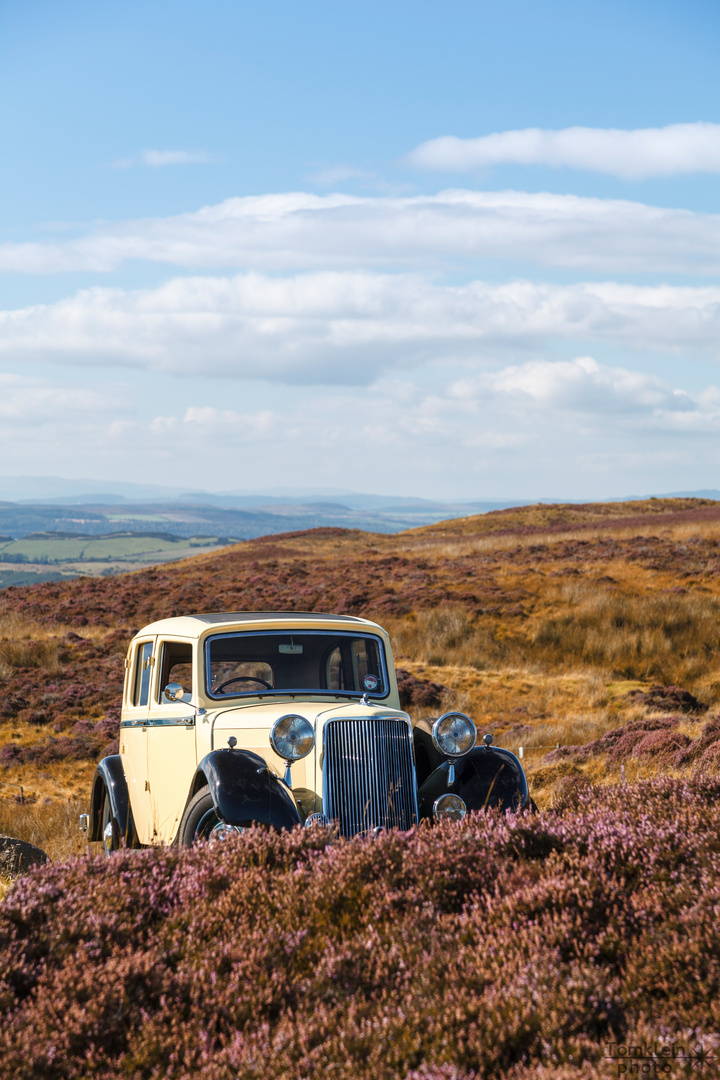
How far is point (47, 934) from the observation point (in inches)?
149

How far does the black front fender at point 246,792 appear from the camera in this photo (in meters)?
5.25

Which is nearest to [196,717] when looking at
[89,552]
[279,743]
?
[279,743]

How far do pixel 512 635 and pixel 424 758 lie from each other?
13.0m

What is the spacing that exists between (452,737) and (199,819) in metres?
2.09

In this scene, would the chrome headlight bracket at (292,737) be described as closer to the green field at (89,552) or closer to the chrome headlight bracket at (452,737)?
the chrome headlight bracket at (452,737)

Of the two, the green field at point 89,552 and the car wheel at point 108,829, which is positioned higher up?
the car wheel at point 108,829

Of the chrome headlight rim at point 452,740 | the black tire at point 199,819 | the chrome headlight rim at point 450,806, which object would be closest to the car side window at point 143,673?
the black tire at point 199,819

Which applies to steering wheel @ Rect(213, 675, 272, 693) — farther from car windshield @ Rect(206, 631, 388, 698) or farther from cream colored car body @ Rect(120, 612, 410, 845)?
cream colored car body @ Rect(120, 612, 410, 845)

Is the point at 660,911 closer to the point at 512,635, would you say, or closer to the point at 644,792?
the point at 644,792

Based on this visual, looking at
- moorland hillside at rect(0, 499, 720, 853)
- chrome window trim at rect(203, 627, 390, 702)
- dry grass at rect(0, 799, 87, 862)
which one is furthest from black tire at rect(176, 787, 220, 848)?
moorland hillside at rect(0, 499, 720, 853)

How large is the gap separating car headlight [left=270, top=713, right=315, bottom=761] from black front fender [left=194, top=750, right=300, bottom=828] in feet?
0.57

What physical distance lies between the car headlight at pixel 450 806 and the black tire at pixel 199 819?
164 centimetres

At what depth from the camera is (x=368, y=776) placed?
5.77 meters

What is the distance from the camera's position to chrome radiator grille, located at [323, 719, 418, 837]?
564cm
